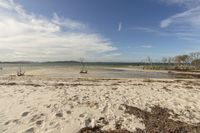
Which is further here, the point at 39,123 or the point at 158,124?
the point at 158,124

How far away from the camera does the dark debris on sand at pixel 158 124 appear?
401 centimetres

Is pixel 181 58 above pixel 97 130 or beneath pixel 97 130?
above

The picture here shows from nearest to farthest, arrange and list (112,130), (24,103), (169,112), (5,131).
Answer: (5,131), (112,130), (169,112), (24,103)

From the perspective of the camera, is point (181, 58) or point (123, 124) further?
point (181, 58)

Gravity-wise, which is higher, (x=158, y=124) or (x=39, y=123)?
(x=39, y=123)

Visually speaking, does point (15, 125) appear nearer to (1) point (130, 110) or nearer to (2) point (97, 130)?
(2) point (97, 130)

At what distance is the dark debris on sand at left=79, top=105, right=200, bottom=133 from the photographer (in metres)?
4.01

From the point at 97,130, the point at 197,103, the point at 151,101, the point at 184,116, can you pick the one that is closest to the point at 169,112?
the point at 184,116

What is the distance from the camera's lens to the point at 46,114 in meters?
4.76

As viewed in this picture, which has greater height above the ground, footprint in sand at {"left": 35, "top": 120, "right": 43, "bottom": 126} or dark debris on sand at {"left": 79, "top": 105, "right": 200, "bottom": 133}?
footprint in sand at {"left": 35, "top": 120, "right": 43, "bottom": 126}

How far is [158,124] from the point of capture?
437cm

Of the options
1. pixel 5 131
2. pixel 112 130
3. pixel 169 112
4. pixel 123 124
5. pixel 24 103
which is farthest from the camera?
pixel 24 103

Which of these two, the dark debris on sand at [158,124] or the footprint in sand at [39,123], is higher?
the footprint in sand at [39,123]

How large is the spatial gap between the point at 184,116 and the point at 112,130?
2.79 m
